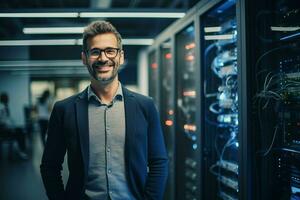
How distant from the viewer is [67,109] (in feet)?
5.21

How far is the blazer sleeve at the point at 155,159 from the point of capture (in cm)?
162

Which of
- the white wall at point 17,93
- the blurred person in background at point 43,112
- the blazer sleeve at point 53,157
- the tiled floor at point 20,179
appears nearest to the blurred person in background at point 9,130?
the tiled floor at point 20,179

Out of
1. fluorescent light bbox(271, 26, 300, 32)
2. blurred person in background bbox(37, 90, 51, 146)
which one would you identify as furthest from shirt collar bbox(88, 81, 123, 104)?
blurred person in background bbox(37, 90, 51, 146)

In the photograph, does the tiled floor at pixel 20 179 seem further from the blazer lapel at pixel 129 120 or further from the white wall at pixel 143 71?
the blazer lapel at pixel 129 120

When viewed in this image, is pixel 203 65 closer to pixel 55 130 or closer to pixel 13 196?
pixel 55 130

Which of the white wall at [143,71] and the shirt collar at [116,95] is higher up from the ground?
the white wall at [143,71]

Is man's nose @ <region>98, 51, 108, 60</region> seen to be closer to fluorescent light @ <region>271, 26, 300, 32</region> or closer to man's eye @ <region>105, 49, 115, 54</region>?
man's eye @ <region>105, 49, 115, 54</region>

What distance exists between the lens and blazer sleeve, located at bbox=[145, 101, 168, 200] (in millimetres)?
1621

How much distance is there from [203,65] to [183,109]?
115 centimetres

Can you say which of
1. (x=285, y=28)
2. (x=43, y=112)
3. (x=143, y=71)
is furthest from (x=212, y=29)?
(x=143, y=71)

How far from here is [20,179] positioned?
232 inches

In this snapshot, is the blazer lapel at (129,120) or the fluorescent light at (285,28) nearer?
the blazer lapel at (129,120)

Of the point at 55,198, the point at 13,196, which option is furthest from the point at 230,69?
the point at 13,196

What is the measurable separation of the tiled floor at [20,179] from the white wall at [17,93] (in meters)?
3.39
